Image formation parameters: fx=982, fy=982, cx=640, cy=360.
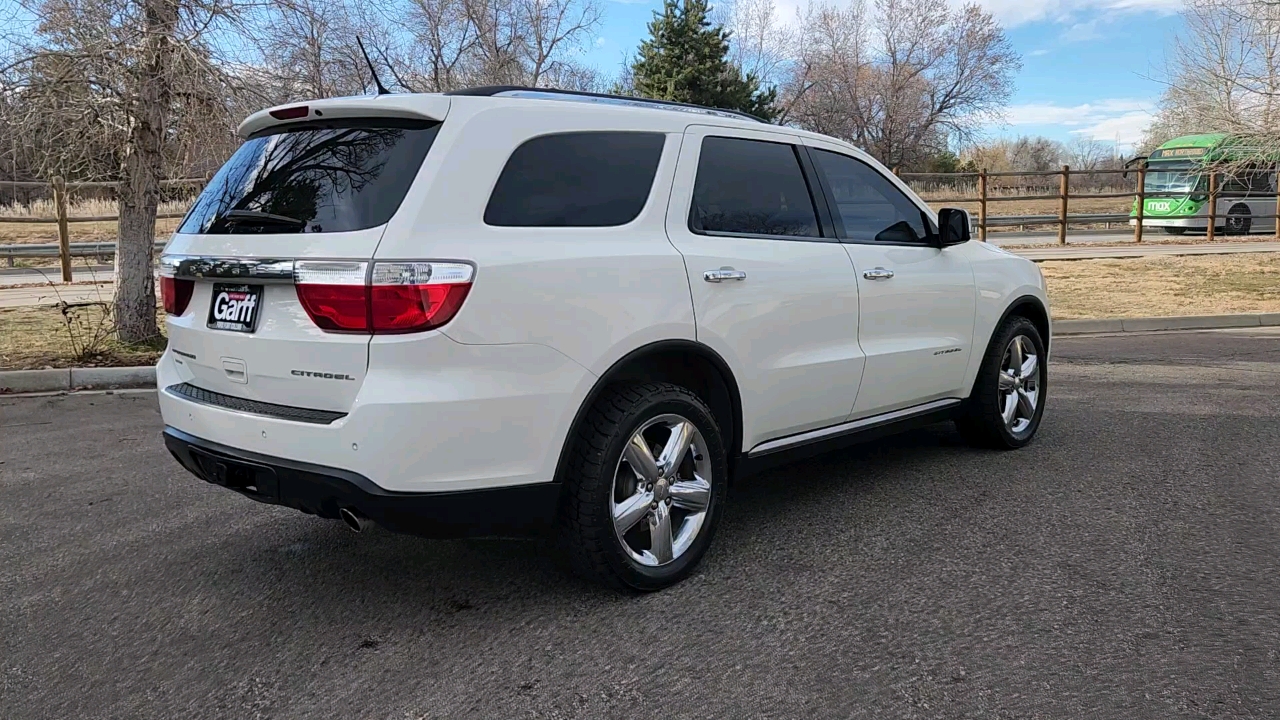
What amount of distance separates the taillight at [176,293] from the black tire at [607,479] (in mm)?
1504

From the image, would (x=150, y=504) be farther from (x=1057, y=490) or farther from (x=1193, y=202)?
(x=1193, y=202)

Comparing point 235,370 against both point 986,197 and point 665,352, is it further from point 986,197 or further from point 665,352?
point 986,197

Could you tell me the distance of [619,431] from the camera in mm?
3291

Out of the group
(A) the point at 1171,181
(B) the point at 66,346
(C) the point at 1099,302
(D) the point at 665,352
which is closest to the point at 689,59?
(A) the point at 1171,181

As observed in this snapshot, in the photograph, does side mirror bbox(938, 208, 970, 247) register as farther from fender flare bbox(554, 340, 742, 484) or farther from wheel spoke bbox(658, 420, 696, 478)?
wheel spoke bbox(658, 420, 696, 478)

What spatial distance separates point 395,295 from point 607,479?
0.94 m

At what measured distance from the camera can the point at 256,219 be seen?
3291 mm

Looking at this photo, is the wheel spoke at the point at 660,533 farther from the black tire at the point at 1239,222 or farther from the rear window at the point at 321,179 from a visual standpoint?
the black tire at the point at 1239,222

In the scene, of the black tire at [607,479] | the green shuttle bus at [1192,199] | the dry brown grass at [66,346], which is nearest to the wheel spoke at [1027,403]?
the black tire at [607,479]

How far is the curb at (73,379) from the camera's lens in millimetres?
7688

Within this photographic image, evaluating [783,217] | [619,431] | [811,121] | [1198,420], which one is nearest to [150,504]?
[619,431]

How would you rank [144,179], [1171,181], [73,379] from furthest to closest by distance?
1. [1171,181]
2. [144,179]
3. [73,379]

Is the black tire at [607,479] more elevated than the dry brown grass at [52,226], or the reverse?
the dry brown grass at [52,226]

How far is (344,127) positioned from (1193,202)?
1172 inches
